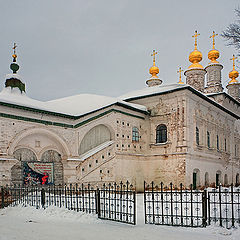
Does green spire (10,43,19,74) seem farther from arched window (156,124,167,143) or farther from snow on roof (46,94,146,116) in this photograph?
arched window (156,124,167,143)

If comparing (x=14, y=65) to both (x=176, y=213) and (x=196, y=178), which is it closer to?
(x=176, y=213)

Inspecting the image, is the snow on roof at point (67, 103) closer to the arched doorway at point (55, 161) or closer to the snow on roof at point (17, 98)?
the snow on roof at point (17, 98)

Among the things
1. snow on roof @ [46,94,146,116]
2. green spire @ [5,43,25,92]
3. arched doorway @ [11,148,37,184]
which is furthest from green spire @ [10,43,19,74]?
arched doorway @ [11,148,37,184]

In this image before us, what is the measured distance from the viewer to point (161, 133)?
64.4ft

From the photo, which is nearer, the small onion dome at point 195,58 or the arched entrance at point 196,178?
the arched entrance at point 196,178

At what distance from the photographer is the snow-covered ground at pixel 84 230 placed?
6363 mm

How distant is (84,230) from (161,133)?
13.3 meters

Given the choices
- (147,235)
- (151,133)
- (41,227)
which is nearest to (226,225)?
(147,235)

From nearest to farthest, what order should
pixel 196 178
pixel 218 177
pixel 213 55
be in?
pixel 196 178 < pixel 218 177 < pixel 213 55

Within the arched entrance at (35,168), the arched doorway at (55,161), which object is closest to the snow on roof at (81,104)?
the arched doorway at (55,161)

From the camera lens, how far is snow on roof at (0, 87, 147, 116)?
13180 mm

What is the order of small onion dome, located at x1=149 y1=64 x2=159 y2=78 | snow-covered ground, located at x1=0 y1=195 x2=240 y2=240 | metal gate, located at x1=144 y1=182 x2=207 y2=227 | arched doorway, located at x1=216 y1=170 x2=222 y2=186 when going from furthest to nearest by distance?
small onion dome, located at x1=149 y1=64 x2=159 y2=78, arched doorway, located at x1=216 y1=170 x2=222 y2=186, metal gate, located at x1=144 y1=182 x2=207 y2=227, snow-covered ground, located at x1=0 y1=195 x2=240 y2=240

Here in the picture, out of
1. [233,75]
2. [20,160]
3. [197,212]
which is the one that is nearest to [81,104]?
[20,160]

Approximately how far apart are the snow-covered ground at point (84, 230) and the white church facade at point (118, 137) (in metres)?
4.31
